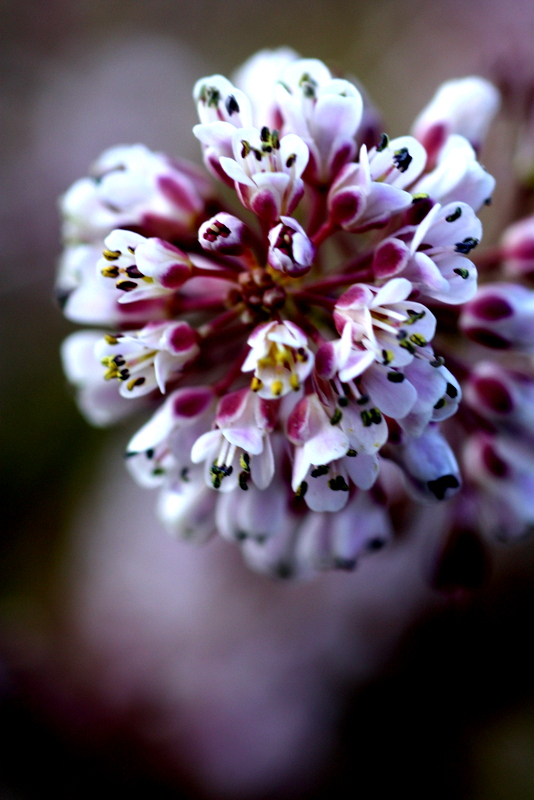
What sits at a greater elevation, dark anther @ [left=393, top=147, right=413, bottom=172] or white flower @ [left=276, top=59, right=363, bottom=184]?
white flower @ [left=276, top=59, right=363, bottom=184]

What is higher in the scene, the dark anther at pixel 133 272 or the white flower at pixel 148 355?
the dark anther at pixel 133 272

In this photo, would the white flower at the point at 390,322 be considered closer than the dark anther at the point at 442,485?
Yes

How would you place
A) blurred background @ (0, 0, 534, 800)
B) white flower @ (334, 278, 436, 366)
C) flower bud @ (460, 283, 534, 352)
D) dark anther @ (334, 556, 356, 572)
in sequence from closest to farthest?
white flower @ (334, 278, 436, 366) < flower bud @ (460, 283, 534, 352) < dark anther @ (334, 556, 356, 572) < blurred background @ (0, 0, 534, 800)

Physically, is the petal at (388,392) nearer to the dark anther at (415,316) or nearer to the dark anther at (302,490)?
the dark anther at (415,316)

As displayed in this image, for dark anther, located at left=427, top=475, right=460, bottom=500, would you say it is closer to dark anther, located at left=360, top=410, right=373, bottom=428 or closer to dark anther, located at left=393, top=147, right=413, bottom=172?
dark anther, located at left=360, top=410, right=373, bottom=428

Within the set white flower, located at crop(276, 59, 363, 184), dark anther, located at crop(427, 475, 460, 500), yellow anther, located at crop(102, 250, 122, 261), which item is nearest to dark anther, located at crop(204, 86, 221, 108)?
A: white flower, located at crop(276, 59, 363, 184)

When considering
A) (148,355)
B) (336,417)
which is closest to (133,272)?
(148,355)

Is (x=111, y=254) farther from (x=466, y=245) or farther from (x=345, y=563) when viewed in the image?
(x=345, y=563)

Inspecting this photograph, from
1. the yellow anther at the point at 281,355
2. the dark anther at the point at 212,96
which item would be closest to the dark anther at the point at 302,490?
the yellow anther at the point at 281,355
